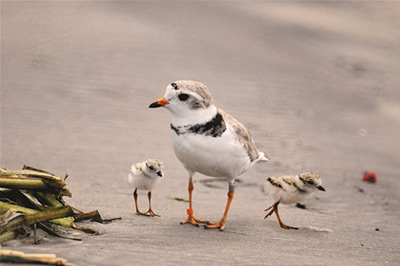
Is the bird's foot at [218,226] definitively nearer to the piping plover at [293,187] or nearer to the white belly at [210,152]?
the white belly at [210,152]

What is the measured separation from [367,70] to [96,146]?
553cm

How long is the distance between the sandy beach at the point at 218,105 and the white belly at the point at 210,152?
50 cm

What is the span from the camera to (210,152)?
4195mm

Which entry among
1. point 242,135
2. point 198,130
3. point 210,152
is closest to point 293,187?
point 242,135

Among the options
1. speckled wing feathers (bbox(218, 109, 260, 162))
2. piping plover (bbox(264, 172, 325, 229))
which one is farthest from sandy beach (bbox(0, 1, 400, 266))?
speckled wing feathers (bbox(218, 109, 260, 162))

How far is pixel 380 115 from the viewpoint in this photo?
28.9ft

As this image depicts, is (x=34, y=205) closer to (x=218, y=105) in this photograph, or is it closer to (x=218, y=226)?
(x=218, y=226)

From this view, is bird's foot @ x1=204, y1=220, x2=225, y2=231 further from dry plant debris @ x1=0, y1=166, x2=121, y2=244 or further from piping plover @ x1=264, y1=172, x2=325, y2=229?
dry plant debris @ x1=0, y1=166, x2=121, y2=244

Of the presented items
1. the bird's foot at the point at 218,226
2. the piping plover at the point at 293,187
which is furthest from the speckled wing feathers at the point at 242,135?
the bird's foot at the point at 218,226

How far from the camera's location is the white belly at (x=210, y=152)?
4.16 m

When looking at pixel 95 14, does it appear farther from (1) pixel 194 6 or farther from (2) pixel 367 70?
(2) pixel 367 70

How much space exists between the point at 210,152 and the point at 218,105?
4.19 metres

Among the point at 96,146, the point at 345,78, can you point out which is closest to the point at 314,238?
the point at 96,146

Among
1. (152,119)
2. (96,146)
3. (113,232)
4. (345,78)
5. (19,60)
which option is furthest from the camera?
(345,78)
